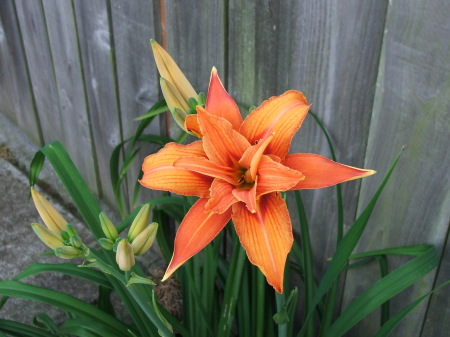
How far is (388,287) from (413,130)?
35 cm

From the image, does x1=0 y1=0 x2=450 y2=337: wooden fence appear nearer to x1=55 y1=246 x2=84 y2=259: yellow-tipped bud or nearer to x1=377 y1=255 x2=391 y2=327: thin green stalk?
x1=377 y1=255 x2=391 y2=327: thin green stalk

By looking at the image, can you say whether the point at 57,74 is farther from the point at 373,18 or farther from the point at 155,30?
the point at 373,18

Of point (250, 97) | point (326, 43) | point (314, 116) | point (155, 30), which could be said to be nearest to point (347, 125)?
point (314, 116)

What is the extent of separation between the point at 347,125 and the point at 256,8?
34 centimetres

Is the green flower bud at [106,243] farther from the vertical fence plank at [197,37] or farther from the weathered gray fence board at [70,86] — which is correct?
the weathered gray fence board at [70,86]

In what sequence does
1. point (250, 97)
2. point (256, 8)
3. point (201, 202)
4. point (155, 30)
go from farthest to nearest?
point (155, 30) < point (250, 97) < point (256, 8) < point (201, 202)

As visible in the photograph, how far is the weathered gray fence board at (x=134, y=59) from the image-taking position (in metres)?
1.74

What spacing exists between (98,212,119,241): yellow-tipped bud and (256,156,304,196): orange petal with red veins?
1.09 ft

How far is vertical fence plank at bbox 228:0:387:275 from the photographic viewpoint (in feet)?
3.88

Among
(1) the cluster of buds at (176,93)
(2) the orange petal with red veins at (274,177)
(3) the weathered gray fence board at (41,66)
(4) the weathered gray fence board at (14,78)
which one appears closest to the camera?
(2) the orange petal with red veins at (274,177)

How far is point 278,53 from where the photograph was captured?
4.49 ft

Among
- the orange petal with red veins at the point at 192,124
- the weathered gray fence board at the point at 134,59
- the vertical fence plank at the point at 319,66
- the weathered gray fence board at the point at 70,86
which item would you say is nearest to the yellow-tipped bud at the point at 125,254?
the orange petal with red veins at the point at 192,124

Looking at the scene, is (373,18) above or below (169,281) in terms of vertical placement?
above

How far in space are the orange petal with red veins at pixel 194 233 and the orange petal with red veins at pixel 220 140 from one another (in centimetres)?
8
